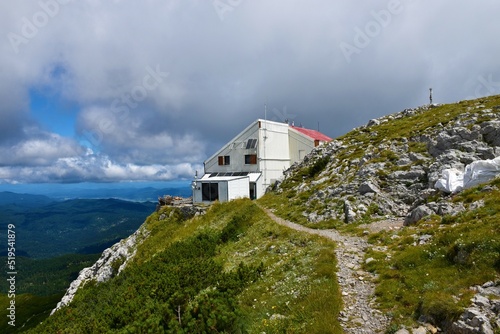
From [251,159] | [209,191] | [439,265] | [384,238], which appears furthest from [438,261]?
[251,159]

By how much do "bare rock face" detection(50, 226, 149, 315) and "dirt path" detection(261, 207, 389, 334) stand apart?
93.3 ft

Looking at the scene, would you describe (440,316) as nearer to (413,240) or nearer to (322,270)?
Answer: (322,270)

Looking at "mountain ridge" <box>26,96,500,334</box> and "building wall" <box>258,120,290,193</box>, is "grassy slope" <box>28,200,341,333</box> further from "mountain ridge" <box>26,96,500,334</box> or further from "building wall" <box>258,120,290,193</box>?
"building wall" <box>258,120,290,193</box>

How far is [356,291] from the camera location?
38.7 ft

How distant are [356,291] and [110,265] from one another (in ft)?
121

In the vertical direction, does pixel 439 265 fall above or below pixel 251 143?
below

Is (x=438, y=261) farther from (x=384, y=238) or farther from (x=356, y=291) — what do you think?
(x=384, y=238)

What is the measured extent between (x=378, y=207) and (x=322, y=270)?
11585 mm

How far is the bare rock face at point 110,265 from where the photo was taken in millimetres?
37594

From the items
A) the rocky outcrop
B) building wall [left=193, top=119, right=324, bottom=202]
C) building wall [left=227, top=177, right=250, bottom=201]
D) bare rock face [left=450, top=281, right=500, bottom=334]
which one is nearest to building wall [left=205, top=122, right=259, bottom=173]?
building wall [left=193, top=119, right=324, bottom=202]

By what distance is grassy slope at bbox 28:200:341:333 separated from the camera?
34.9ft

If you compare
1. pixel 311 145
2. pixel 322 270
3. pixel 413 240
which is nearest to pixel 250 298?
pixel 322 270

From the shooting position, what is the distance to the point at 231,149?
57469 millimetres

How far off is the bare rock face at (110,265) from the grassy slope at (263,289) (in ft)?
43.1
